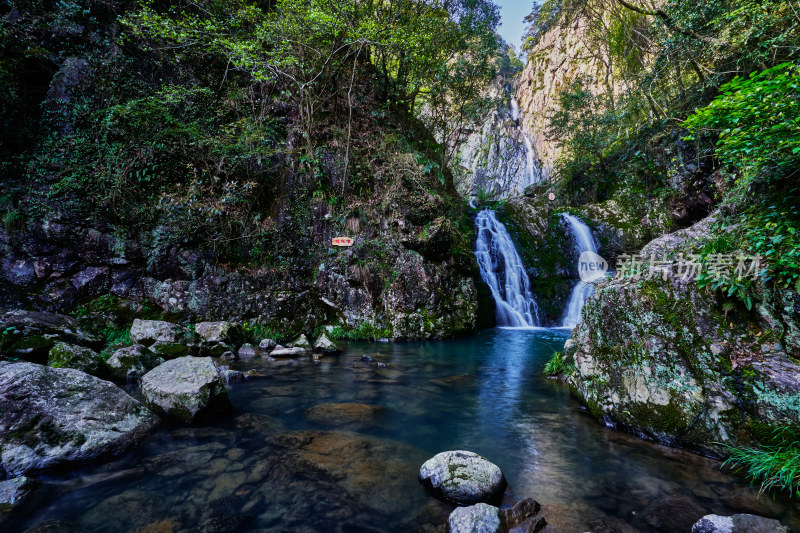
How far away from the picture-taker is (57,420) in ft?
10.9

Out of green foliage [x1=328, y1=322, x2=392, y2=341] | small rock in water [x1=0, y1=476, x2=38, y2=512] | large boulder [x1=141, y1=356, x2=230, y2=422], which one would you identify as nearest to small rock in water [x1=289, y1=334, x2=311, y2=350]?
green foliage [x1=328, y1=322, x2=392, y2=341]

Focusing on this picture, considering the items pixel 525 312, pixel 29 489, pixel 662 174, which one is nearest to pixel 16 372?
pixel 29 489

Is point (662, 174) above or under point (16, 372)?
above

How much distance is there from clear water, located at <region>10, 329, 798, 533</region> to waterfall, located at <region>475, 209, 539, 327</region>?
8241 mm

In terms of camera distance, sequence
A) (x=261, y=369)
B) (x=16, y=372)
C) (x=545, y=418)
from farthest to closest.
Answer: (x=261, y=369) < (x=545, y=418) < (x=16, y=372)

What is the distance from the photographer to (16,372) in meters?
3.46

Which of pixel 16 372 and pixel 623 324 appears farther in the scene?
pixel 623 324

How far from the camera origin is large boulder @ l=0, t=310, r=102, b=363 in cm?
515

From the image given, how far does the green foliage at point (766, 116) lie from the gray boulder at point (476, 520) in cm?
394

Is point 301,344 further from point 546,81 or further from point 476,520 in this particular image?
point 546,81

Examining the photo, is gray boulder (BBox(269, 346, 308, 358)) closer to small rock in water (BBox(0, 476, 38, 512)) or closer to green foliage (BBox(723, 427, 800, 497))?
small rock in water (BBox(0, 476, 38, 512))

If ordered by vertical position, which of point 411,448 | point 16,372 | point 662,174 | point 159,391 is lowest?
point 411,448

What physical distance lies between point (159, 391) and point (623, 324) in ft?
20.0

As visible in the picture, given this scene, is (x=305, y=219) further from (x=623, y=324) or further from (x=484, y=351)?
(x=623, y=324)
